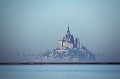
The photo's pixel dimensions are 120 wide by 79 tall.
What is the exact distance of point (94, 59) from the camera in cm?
1788

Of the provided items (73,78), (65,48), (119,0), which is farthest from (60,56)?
(73,78)

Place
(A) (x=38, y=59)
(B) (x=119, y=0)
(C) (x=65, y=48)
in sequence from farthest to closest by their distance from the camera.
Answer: (C) (x=65, y=48) → (A) (x=38, y=59) → (B) (x=119, y=0)

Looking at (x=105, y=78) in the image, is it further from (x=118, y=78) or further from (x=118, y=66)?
(x=118, y=66)

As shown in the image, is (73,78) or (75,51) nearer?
(73,78)

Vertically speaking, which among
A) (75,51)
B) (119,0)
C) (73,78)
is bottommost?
(73,78)

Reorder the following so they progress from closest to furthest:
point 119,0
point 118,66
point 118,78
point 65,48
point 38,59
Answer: point 118,78 → point 119,0 → point 38,59 → point 65,48 → point 118,66

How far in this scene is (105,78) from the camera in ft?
38.2

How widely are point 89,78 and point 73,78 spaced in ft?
1.94

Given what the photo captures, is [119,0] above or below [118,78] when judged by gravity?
above

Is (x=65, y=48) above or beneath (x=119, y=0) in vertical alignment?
beneath

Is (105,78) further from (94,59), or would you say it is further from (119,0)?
(94,59)

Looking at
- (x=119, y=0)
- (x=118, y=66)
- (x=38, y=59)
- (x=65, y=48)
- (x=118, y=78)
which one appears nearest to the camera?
(x=118, y=78)

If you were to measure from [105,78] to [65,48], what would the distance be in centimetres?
698

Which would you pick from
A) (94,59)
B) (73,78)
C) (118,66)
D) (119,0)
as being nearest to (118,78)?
(73,78)
